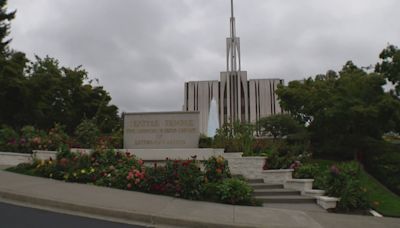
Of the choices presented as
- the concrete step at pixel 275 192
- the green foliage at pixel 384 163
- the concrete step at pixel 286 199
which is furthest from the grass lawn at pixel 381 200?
the green foliage at pixel 384 163

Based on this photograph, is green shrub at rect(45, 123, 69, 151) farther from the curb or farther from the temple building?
the temple building

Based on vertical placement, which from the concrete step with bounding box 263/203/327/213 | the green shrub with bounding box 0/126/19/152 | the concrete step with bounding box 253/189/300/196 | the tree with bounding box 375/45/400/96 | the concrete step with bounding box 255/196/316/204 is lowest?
the concrete step with bounding box 263/203/327/213

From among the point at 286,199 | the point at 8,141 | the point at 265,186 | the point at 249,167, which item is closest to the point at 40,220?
the point at 286,199

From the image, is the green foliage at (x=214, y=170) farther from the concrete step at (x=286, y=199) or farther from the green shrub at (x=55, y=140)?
the green shrub at (x=55, y=140)

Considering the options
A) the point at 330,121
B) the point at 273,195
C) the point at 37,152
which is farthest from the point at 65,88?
the point at 273,195

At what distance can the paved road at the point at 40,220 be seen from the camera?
625 cm

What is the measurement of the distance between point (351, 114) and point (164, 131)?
7.09 m

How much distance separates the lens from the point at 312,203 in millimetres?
9656

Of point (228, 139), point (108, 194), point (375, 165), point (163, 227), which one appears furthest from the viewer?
point (375, 165)

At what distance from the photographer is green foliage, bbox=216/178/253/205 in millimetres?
8844

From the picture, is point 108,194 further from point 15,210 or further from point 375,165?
point 375,165

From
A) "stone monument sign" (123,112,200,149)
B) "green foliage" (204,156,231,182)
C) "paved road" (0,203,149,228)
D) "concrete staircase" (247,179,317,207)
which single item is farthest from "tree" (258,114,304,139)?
"paved road" (0,203,149,228)

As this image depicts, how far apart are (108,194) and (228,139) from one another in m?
5.56

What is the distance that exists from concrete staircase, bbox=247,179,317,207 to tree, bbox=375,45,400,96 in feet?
39.2
